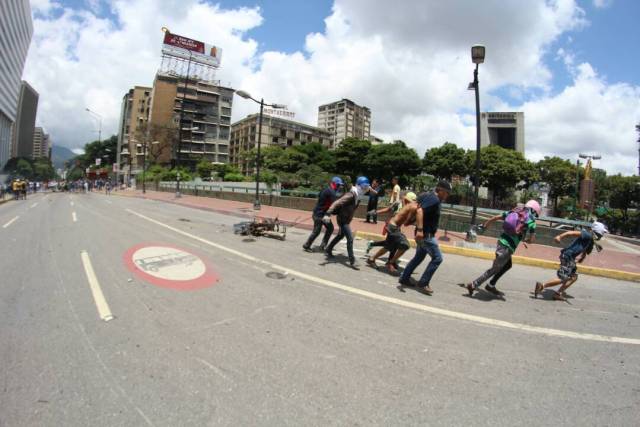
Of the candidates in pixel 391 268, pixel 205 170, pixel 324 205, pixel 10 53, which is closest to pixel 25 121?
pixel 10 53

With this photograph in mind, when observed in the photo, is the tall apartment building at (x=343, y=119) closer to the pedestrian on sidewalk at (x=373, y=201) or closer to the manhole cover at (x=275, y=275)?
the pedestrian on sidewalk at (x=373, y=201)

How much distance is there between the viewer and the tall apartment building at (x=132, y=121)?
74625 mm

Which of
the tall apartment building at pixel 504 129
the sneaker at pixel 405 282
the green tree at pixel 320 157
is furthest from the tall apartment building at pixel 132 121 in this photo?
the tall apartment building at pixel 504 129

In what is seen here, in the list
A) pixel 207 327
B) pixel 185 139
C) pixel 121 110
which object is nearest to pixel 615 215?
pixel 207 327

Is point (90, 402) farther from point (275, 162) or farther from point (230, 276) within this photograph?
point (275, 162)

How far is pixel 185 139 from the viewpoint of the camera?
74.8m

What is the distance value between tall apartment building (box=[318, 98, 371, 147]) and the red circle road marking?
385ft

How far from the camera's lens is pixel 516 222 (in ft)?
15.6

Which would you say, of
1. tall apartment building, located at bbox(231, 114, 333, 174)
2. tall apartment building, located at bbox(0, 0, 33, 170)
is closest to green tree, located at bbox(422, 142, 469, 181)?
tall apartment building, located at bbox(231, 114, 333, 174)

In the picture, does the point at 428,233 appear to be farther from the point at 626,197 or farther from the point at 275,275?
the point at 626,197

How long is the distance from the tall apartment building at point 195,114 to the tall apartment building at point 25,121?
101 meters

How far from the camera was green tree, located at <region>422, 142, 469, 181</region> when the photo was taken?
45709 mm

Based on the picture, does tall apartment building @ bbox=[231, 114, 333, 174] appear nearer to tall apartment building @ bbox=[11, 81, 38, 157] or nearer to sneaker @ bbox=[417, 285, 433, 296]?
sneaker @ bbox=[417, 285, 433, 296]

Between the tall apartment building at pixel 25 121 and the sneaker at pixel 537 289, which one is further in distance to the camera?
the tall apartment building at pixel 25 121
